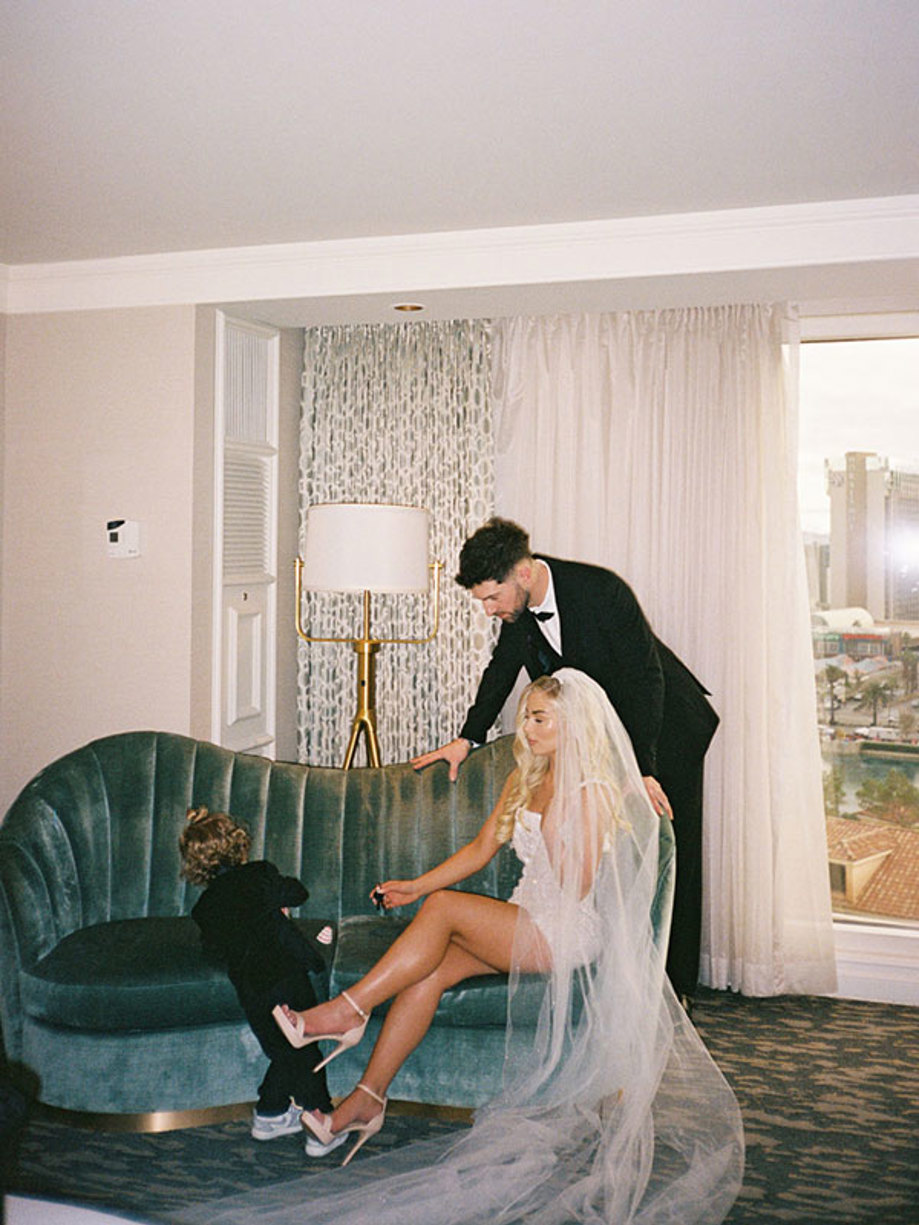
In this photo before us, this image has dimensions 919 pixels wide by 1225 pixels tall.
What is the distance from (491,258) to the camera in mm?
4105

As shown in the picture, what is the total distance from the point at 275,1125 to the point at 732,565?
8.47 ft

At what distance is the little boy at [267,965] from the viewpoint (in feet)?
9.95

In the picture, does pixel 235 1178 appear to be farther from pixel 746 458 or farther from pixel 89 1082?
pixel 746 458

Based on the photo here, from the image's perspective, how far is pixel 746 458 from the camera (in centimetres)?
441

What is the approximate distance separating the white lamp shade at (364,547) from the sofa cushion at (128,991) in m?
1.43

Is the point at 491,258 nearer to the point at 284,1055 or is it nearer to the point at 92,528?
the point at 92,528

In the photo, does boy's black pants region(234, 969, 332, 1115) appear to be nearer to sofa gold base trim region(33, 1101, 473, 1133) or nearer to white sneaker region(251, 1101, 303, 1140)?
white sneaker region(251, 1101, 303, 1140)

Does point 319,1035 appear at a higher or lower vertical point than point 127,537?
lower

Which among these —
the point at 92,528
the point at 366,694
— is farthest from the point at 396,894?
the point at 92,528

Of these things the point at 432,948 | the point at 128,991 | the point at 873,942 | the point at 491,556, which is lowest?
the point at 873,942

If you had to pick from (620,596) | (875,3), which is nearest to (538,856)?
(620,596)

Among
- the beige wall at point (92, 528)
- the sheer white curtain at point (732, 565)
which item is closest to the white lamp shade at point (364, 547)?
the beige wall at point (92, 528)

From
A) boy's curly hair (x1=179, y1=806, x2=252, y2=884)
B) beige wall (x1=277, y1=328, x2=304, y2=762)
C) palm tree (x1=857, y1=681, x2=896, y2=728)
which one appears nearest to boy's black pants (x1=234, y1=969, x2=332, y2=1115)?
boy's curly hair (x1=179, y1=806, x2=252, y2=884)

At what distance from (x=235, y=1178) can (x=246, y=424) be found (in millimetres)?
2973
